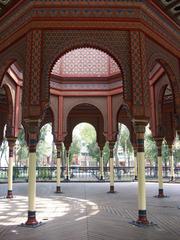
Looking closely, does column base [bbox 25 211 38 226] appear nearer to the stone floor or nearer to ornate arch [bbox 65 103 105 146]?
the stone floor

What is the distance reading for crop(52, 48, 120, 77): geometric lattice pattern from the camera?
540 inches

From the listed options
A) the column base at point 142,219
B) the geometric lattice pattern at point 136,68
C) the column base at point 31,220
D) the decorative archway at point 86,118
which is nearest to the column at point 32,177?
the column base at point 31,220

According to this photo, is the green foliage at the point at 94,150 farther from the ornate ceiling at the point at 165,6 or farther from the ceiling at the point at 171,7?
the ornate ceiling at the point at 165,6

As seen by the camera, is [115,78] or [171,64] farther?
[115,78]

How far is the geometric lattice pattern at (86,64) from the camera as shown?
540 inches

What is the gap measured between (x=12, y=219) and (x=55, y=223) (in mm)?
1293

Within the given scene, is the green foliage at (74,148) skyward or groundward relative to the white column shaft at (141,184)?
skyward

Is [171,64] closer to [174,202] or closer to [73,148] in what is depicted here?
[174,202]

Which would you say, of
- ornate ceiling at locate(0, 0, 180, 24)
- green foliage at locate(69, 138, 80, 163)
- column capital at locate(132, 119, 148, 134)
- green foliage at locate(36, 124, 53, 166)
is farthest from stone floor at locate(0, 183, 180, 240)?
green foliage at locate(69, 138, 80, 163)

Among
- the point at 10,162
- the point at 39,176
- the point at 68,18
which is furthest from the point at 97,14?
the point at 39,176

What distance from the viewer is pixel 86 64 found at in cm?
1393

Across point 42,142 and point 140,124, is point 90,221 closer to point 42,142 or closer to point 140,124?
point 140,124

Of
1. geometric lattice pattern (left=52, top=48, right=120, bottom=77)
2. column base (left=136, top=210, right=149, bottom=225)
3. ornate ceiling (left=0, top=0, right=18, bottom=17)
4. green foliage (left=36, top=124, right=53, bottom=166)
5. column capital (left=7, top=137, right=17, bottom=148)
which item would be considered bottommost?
column base (left=136, top=210, right=149, bottom=225)

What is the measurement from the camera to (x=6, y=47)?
809 cm
